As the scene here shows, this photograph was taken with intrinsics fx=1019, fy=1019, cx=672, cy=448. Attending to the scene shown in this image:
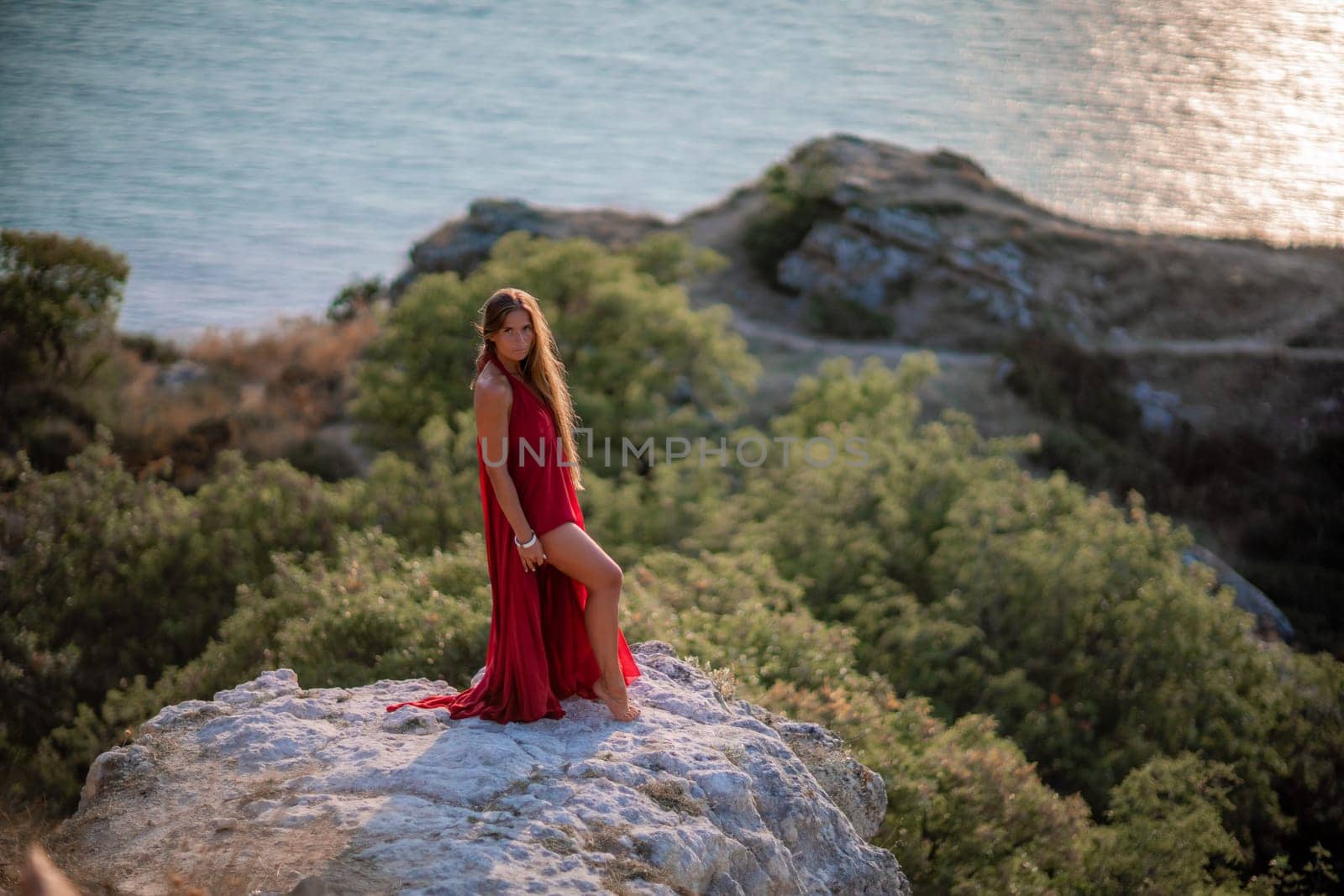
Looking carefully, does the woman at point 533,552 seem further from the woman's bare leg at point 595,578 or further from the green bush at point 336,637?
the green bush at point 336,637

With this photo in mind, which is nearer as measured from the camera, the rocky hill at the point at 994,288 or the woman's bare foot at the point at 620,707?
the woman's bare foot at the point at 620,707

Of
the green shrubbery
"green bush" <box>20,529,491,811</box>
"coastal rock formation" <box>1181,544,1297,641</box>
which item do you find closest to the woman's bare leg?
"green bush" <box>20,529,491,811</box>

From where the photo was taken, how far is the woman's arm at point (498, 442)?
4.87 meters

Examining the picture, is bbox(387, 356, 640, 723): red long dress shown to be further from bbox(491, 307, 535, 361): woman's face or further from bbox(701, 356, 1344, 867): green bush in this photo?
bbox(701, 356, 1344, 867): green bush

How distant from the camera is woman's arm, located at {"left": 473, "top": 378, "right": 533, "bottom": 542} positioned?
4.87 meters

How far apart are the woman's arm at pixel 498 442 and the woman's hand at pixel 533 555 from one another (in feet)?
0.18

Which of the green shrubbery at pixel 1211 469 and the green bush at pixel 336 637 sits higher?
the green bush at pixel 336 637

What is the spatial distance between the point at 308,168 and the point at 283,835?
983 inches

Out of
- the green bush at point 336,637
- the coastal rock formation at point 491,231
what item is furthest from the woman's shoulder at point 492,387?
the coastal rock formation at point 491,231

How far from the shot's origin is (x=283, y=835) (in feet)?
13.8

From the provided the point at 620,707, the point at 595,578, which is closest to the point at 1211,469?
the point at 620,707

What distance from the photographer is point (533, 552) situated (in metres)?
4.90

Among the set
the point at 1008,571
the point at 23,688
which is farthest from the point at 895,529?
the point at 23,688

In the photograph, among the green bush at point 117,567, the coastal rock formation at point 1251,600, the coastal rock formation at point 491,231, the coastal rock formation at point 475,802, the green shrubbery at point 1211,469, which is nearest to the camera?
the coastal rock formation at point 475,802
